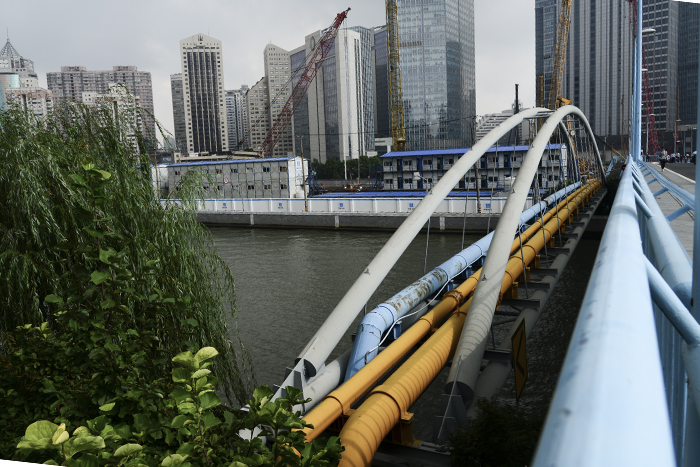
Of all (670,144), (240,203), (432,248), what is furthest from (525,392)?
(670,144)

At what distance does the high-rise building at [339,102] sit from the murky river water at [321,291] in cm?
10184

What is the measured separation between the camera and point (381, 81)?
166 meters

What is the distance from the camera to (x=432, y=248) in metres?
27.7

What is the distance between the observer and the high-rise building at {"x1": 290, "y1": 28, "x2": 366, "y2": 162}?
13250 cm

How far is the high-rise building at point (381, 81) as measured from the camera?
163m

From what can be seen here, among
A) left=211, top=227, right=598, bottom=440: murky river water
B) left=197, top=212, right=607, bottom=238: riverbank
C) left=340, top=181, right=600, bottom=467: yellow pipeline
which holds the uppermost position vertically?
left=340, top=181, right=600, bottom=467: yellow pipeline

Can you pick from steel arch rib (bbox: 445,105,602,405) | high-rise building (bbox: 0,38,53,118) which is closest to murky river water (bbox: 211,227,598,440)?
steel arch rib (bbox: 445,105,602,405)

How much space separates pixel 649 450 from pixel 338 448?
2559 mm

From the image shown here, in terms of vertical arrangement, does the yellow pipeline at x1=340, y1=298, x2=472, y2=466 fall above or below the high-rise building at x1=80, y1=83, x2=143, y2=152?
below

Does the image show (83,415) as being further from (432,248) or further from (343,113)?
(343,113)

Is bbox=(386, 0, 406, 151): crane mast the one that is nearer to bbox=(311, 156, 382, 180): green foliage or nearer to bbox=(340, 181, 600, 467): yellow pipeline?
bbox=(311, 156, 382, 180): green foliage

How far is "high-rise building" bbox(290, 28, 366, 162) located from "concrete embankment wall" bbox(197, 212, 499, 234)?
299 feet

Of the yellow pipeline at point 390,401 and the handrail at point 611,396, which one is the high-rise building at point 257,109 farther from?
the handrail at point 611,396

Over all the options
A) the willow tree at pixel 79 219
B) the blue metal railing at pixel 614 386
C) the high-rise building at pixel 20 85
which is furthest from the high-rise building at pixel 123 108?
the blue metal railing at pixel 614 386
